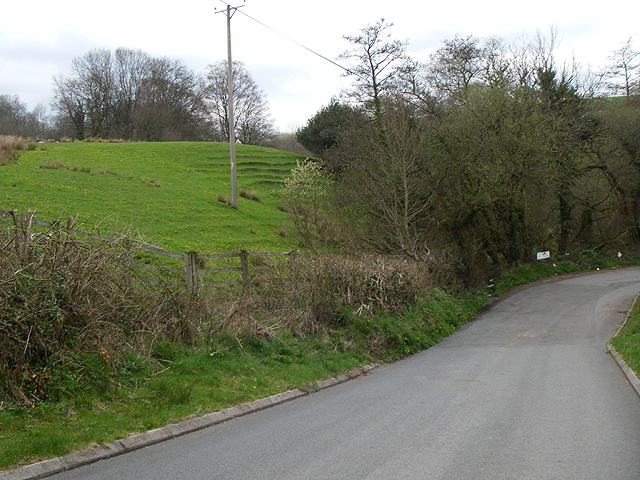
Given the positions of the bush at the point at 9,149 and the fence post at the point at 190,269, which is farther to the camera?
the bush at the point at 9,149

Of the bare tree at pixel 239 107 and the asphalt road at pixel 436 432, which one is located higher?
the bare tree at pixel 239 107

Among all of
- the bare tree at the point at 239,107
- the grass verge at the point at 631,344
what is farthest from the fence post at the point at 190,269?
the bare tree at the point at 239,107

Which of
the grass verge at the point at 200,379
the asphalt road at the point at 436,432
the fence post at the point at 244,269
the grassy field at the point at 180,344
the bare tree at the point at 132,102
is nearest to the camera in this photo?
the asphalt road at the point at 436,432

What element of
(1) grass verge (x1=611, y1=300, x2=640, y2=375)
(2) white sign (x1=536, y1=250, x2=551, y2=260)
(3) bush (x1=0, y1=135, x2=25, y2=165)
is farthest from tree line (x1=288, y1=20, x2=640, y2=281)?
(3) bush (x1=0, y1=135, x2=25, y2=165)

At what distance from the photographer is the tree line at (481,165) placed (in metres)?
24.2

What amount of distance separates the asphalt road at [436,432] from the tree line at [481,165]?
1039 cm

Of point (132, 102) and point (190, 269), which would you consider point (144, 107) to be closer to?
point (132, 102)

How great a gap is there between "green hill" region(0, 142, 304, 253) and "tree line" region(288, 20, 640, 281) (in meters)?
3.15

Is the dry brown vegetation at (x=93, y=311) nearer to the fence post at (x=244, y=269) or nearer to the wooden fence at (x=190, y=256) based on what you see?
the wooden fence at (x=190, y=256)

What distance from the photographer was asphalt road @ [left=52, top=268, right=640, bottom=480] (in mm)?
5402

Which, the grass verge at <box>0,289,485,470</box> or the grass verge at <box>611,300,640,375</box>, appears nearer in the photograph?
the grass verge at <box>0,289,485,470</box>

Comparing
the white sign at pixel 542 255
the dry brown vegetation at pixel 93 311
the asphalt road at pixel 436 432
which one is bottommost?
the asphalt road at pixel 436 432

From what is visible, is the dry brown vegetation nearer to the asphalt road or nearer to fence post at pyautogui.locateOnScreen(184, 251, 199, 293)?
fence post at pyautogui.locateOnScreen(184, 251, 199, 293)

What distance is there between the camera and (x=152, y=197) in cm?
2744
